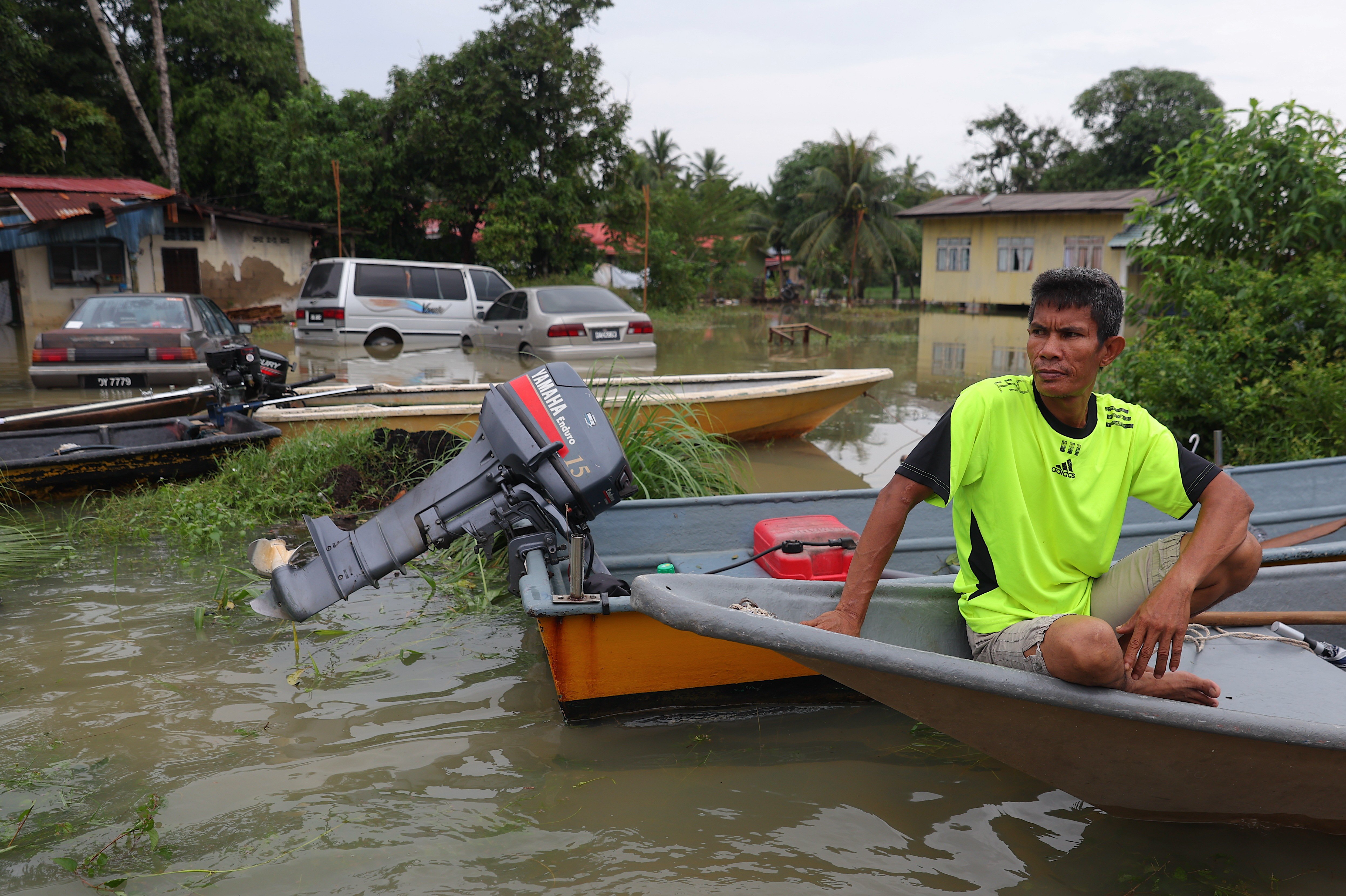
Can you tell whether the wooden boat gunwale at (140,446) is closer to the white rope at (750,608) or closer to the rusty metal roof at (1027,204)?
the white rope at (750,608)

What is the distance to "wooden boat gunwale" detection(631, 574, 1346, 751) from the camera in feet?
7.24

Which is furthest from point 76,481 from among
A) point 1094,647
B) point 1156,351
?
point 1156,351

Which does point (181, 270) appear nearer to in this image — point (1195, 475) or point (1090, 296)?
point (1090, 296)

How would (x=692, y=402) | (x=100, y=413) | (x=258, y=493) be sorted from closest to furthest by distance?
(x=258, y=493) < (x=692, y=402) < (x=100, y=413)

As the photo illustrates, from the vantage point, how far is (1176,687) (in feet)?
7.58

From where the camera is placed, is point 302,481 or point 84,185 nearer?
point 302,481

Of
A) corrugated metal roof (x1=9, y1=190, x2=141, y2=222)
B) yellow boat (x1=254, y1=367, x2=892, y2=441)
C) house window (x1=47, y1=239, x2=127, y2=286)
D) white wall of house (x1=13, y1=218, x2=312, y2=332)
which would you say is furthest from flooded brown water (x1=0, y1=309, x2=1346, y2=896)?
white wall of house (x1=13, y1=218, x2=312, y2=332)

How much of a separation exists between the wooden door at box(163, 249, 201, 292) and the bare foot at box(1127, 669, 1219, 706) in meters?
20.9

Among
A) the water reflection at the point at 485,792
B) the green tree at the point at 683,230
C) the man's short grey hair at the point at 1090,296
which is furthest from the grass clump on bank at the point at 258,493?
the green tree at the point at 683,230

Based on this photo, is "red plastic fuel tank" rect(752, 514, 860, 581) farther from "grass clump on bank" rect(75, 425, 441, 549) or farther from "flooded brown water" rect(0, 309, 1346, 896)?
"grass clump on bank" rect(75, 425, 441, 549)

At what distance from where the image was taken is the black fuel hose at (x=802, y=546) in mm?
3645

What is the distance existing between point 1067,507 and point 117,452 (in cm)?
592

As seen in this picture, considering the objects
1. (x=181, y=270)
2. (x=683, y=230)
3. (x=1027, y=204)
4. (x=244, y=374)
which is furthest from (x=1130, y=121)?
(x=244, y=374)

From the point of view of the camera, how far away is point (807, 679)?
3.61 metres
